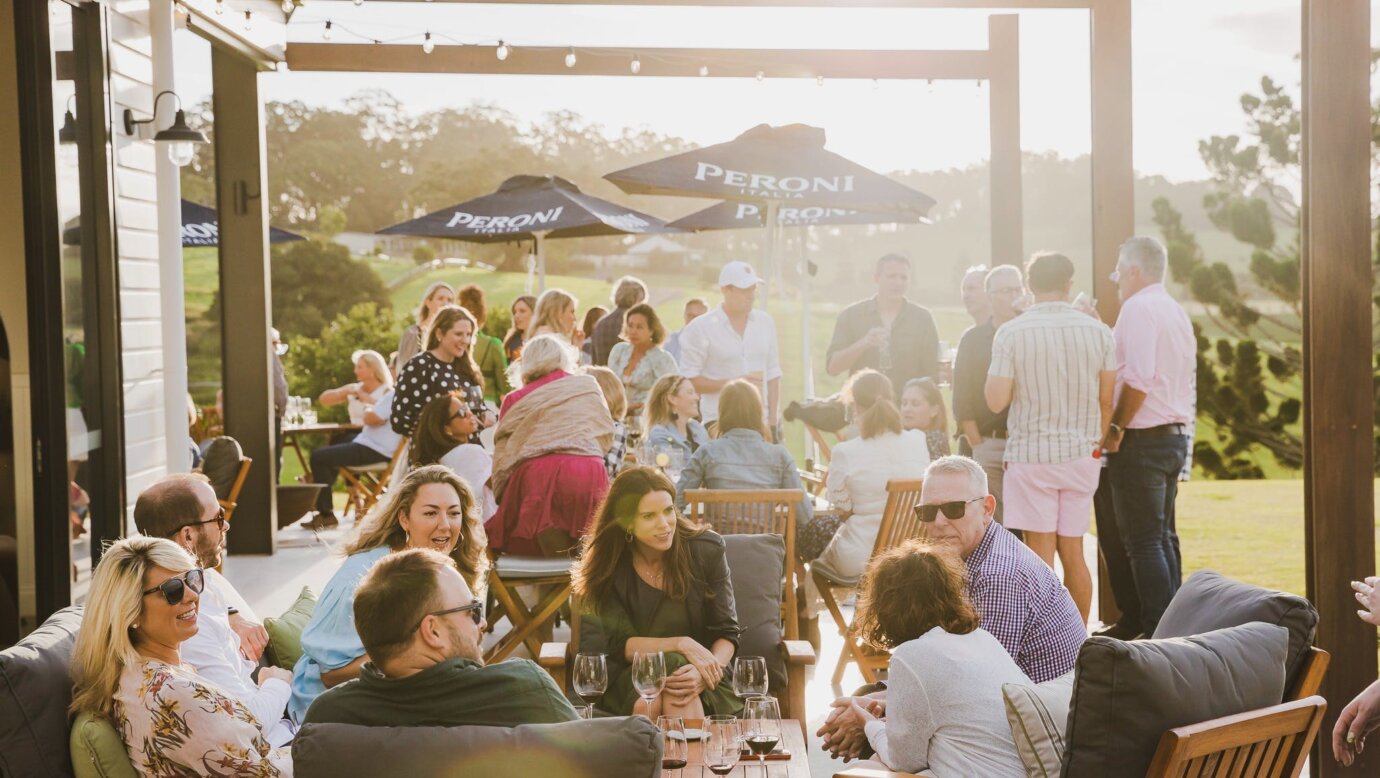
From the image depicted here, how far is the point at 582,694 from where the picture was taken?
3502 millimetres

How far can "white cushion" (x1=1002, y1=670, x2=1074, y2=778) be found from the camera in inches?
113

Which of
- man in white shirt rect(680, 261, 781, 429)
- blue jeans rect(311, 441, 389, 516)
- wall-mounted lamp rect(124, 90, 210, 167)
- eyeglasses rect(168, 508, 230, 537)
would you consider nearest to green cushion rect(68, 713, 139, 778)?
eyeglasses rect(168, 508, 230, 537)

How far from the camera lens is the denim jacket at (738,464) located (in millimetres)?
6156

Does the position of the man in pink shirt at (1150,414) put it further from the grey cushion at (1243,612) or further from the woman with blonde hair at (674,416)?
the grey cushion at (1243,612)

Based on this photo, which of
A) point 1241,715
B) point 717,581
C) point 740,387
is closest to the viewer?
point 1241,715

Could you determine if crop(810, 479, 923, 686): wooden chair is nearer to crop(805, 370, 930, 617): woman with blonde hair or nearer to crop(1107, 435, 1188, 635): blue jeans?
crop(805, 370, 930, 617): woman with blonde hair

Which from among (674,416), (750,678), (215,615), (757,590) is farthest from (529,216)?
(750,678)

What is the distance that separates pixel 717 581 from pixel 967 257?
958 inches

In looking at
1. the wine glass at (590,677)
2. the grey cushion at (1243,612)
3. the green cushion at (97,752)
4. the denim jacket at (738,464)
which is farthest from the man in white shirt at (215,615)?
the denim jacket at (738,464)

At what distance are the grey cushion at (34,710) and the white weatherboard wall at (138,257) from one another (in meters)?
3.79

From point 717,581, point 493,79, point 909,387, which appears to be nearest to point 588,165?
point 493,79

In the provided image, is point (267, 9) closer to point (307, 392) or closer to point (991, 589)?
point (991, 589)

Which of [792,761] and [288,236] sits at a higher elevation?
[288,236]

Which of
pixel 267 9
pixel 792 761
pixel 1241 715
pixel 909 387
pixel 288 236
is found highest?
pixel 267 9
